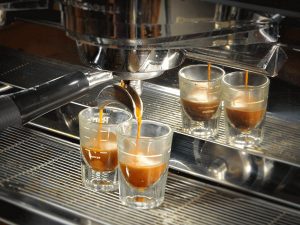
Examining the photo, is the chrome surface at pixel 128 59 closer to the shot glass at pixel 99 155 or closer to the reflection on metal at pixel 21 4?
the shot glass at pixel 99 155

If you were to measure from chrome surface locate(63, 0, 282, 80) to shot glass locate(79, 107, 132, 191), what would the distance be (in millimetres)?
113

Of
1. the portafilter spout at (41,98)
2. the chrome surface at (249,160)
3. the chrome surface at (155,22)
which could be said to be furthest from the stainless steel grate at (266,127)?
the chrome surface at (155,22)

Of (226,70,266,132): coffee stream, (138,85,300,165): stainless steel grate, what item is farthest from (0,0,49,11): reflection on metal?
(226,70,266,132): coffee stream

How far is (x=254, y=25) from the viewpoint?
2.91 feet

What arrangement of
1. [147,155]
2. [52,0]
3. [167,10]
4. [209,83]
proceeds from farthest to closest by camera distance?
[52,0] < [209,83] < [147,155] < [167,10]

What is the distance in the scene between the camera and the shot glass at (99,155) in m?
1.01

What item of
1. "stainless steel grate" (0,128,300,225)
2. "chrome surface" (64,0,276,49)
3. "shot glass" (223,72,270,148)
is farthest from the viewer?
"shot glass" (223,72,270,148)

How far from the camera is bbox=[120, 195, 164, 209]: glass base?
0.97 metres

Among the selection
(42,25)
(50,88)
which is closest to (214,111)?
(50,88)

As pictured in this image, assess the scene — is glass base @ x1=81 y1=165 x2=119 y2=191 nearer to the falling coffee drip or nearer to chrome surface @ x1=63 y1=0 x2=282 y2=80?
the falling coffee drip

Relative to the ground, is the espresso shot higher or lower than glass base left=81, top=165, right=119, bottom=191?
higher

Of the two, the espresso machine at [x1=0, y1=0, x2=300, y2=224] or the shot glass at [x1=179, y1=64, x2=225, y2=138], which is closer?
the espresso machine at [x1=0, y1=0, x2=300, y2=224]

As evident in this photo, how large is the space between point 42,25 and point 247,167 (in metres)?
0.48

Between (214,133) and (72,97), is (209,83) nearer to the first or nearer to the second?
(214,133)
